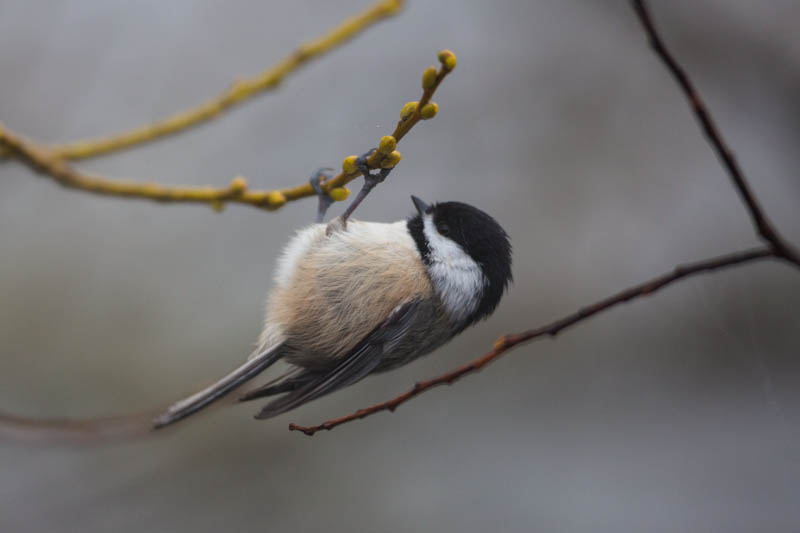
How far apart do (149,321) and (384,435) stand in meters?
1.00

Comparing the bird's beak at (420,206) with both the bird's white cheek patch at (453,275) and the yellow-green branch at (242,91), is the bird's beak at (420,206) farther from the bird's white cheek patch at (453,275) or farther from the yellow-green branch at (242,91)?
the yellow-green branch at (242,91)

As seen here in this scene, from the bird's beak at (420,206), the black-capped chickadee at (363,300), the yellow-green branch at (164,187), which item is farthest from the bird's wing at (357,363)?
the yellow-green branch at (164,187)

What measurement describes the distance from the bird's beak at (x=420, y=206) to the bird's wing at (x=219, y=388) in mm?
373

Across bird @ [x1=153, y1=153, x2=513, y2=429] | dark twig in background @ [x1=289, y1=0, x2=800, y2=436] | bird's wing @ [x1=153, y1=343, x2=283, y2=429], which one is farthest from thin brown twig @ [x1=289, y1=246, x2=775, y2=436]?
bird @ [x1=153, y1=153, x2=513, y2=429]

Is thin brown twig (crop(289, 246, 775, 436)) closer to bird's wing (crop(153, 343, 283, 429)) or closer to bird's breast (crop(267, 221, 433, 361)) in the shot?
bird's wing (crop(153, 343, 283, 429))

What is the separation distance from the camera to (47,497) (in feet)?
7.59

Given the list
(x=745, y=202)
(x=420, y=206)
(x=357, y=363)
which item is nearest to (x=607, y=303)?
(x=745, y=202)

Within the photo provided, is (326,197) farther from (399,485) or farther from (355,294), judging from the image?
(399,485)

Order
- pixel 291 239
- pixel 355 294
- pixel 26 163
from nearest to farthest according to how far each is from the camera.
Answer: pixel 26 163
pixel 291 239
pixel 355 294

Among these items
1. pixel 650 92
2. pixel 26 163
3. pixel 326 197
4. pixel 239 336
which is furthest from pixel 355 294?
pixel 650 92

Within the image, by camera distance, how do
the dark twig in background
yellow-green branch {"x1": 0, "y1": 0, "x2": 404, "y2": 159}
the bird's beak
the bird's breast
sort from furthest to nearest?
1. the bird's breast
2. the bird's beak
3. yellow-green branch {"x1": 0, "y1": 0, "x2": 404, "y2": 159}
4. the dark twig in background

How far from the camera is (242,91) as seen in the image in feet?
3.59

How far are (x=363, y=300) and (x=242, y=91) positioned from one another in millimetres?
527

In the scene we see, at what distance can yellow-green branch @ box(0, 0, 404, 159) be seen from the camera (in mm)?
1064
